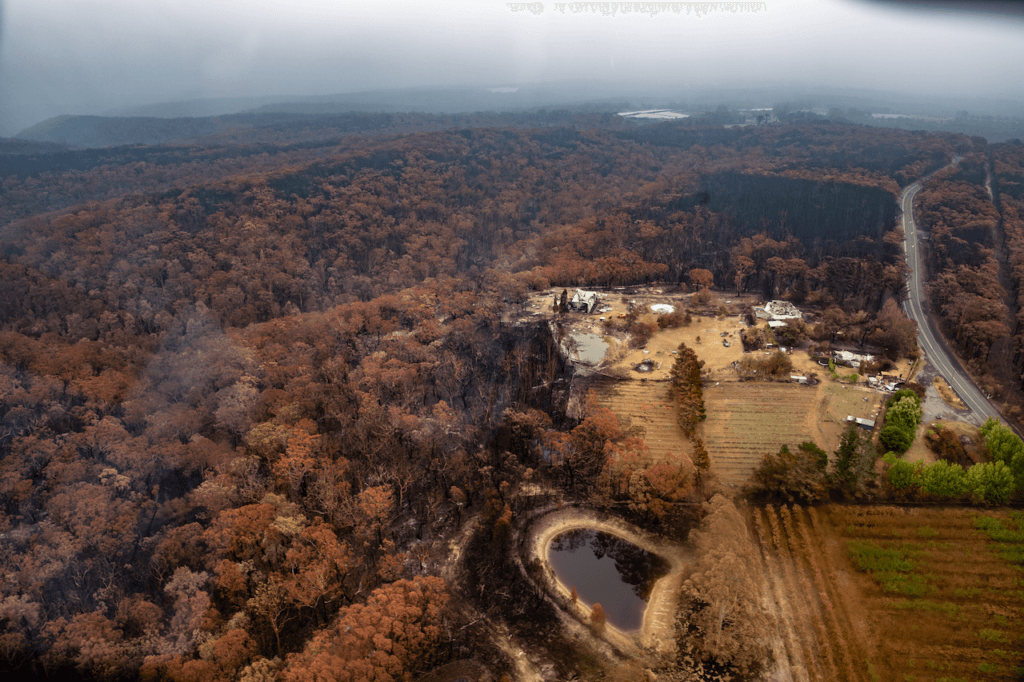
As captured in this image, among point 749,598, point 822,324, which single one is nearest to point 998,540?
point 749,598

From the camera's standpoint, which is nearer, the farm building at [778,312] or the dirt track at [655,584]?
the dirt track at [655,584]

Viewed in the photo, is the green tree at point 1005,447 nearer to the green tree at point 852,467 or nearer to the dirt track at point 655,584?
the green tree at point 852,467

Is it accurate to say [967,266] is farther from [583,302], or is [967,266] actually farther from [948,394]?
[583,302]

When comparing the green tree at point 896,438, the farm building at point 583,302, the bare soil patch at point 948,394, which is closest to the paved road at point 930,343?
the bare soil patch at point 948,394

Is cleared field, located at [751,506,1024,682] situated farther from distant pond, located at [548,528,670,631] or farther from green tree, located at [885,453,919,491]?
distant pond, located at [548,528,670,631]

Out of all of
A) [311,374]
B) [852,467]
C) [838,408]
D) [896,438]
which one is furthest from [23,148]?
[896,438]

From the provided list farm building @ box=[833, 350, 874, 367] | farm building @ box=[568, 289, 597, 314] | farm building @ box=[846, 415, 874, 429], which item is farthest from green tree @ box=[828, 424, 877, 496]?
farm building @ box=[568, 289, 597, 314]
